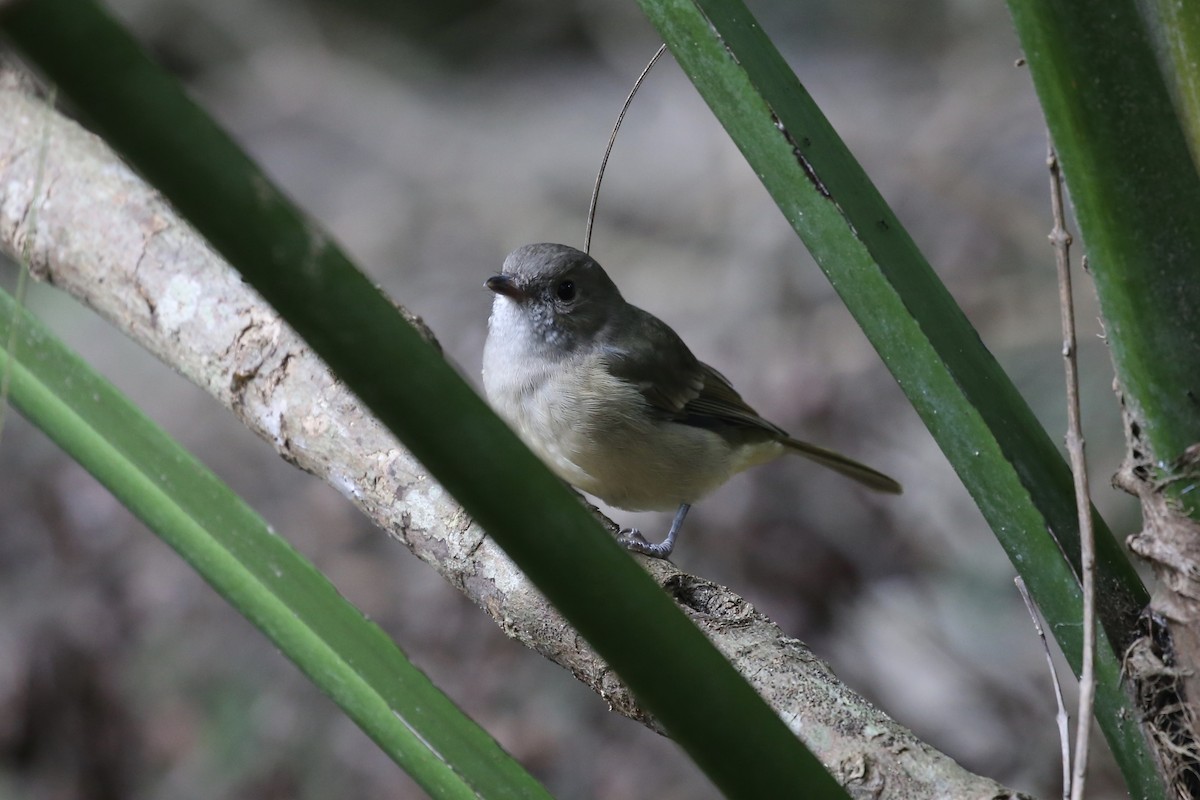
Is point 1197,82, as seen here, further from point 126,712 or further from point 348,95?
point 348,95

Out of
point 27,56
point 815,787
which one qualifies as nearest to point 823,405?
point 815,787

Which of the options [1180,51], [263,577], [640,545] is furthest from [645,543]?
[1180,51]

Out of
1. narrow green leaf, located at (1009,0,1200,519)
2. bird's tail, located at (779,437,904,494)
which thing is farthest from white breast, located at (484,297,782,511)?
narrow green leaf, located at (1009,0,1200,519)

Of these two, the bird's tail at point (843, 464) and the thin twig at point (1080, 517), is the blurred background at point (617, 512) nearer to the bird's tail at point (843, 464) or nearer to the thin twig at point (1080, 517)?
the bird's tail at point (843, 464)

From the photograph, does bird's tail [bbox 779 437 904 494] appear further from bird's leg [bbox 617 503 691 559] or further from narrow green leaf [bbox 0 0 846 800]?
narrow green leaf [bbox 0 0 846 800]

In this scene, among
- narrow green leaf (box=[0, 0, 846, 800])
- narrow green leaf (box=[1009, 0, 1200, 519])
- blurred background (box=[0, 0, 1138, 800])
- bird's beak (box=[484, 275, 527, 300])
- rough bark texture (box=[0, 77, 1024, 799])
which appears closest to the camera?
narrow green leaf (box=[0, 0, 846, 800])

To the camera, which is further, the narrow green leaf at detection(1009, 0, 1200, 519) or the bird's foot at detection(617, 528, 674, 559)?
the bird's foot at detection(617, 528, 674, 559)

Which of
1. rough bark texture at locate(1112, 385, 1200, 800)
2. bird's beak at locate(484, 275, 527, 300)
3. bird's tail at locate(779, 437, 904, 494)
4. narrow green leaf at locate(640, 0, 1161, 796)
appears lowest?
rough bark texture at locate(1112, 385, 1200, 800)
